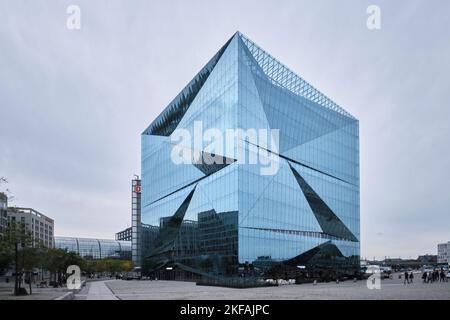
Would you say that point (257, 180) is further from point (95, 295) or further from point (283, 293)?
point (95, 295)

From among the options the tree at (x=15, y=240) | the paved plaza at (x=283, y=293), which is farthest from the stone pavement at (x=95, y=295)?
the tree at (x=15, y=240)

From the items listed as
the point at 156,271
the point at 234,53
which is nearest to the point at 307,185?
the point at 234,53

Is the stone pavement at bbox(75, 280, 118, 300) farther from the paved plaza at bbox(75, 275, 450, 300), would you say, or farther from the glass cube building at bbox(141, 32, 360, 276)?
the glass cube building at bbox(141, 32, 360, 276)

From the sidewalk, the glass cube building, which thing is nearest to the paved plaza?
the sidewalk

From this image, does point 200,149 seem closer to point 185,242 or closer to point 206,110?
point 206,110

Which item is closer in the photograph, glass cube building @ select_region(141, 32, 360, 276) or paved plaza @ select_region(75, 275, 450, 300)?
paved plaza @ select_region(75, 275, 450, 300)

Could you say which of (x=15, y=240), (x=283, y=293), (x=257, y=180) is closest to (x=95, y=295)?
(x=15, y=240)

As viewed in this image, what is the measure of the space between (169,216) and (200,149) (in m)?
21.5

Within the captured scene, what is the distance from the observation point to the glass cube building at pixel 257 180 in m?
58.1

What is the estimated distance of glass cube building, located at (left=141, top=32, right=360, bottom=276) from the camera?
5809 centimetres

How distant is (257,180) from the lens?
5956cm

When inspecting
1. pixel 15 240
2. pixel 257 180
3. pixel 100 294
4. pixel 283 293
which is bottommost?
pixel 100 294

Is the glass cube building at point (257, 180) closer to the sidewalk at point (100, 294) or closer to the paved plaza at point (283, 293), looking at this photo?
the paved plaza at point (283, 293)
